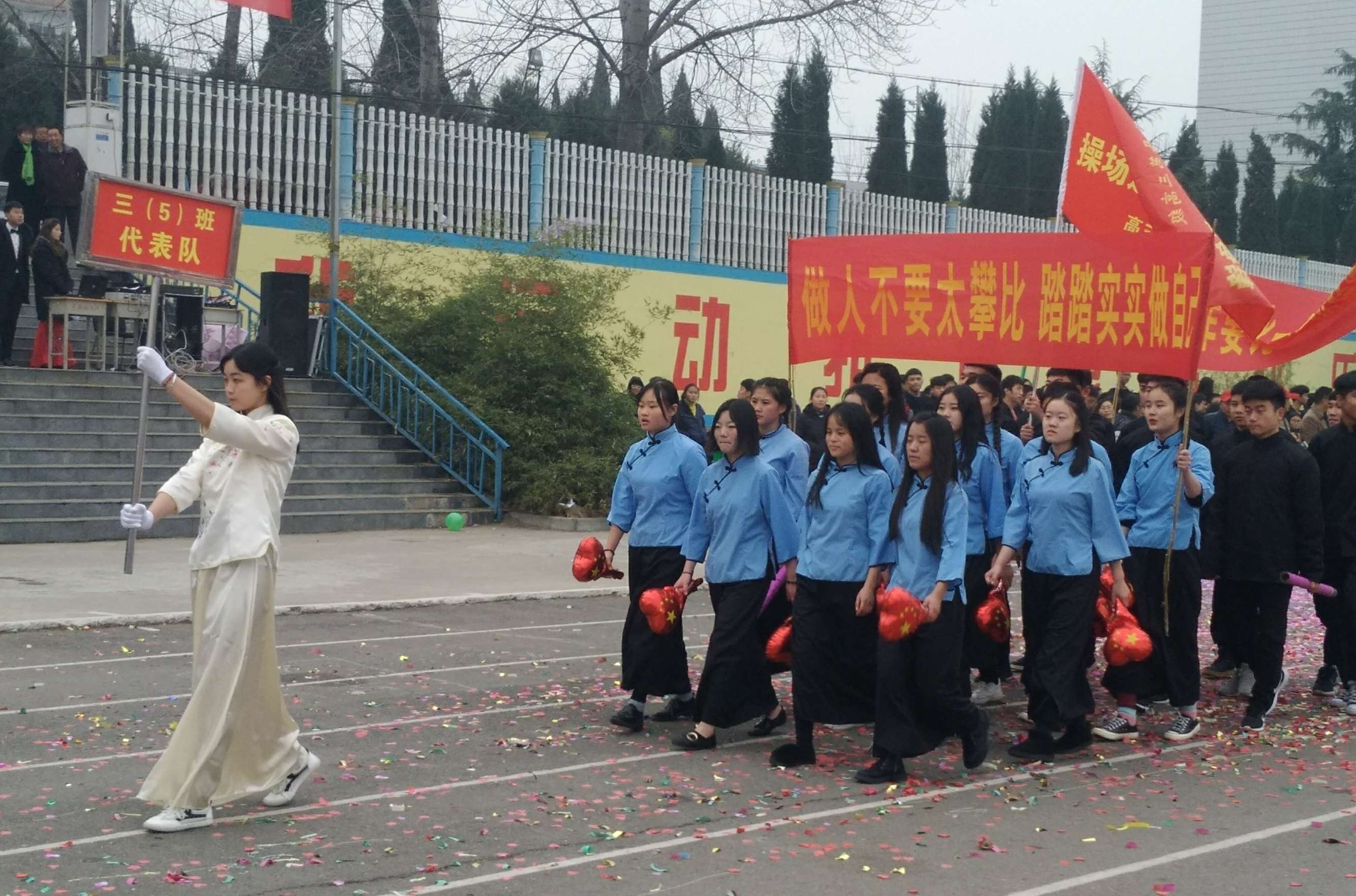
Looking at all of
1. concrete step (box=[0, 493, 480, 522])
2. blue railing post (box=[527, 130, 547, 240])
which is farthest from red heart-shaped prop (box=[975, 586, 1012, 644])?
blue railing post (box=[527, 130, 547, 240])

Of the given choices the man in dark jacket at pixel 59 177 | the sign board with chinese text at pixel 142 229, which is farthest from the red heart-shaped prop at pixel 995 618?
the man in dark jacket at pixel 59 177

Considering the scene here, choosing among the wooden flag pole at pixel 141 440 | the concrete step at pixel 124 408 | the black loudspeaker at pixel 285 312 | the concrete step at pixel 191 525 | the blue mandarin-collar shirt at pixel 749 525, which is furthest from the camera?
the black loudspeaker at pixel 285 312

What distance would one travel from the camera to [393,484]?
16453 mm

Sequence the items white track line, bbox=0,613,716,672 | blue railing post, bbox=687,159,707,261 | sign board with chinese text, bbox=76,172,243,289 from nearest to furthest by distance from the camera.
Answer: sign board with chinese text, bbox=76,172,243,289 < white track line, bbox=0,613,716,672 < blue railing post, bbox=687,159,707,261

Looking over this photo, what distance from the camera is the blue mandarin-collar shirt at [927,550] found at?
649 cm

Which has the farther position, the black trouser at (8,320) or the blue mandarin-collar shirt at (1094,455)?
the black trouser at (8,320)

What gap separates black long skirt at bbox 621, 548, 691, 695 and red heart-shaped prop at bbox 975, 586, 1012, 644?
141 cm

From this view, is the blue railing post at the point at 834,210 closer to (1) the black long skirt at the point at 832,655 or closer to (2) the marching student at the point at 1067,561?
(2) the marching student at the point at 1067,561

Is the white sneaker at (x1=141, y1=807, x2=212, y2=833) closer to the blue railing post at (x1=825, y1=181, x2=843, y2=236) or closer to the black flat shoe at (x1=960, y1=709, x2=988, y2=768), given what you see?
the black flat shoe at (x1=960, y1=709, x2=988, y2=768)

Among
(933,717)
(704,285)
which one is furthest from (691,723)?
(704,285)

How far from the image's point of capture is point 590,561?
7727 millimetres

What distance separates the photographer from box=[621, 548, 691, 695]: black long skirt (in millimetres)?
7406

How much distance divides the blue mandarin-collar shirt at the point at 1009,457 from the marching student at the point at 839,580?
1719mm

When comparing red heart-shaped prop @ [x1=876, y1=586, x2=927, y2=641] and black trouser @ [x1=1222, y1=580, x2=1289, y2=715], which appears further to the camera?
black trouser @ [x1=1222, y1=580, x2=1289, y2=715]
